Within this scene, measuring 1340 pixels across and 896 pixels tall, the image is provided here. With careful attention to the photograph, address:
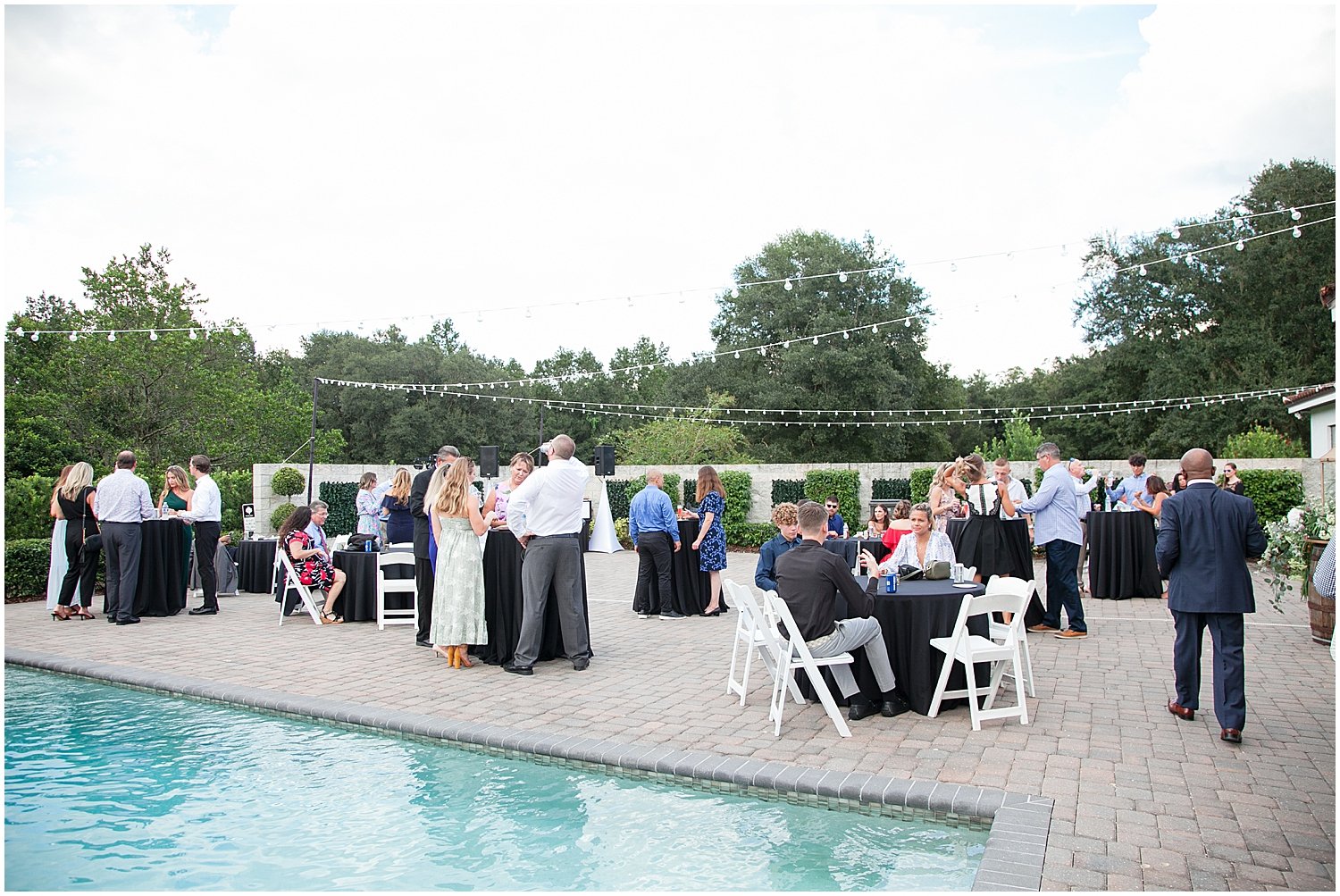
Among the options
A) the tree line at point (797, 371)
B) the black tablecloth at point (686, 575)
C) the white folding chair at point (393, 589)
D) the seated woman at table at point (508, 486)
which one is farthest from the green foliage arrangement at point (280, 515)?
the seated woman at table at point (508, 486)

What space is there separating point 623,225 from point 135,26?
13.2 meters

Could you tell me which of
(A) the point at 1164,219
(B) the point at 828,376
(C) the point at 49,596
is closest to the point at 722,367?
(B) the point at 828,376

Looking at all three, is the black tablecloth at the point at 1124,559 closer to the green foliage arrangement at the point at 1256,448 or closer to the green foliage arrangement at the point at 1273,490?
the green foliage arrangement at the point at 1273,490

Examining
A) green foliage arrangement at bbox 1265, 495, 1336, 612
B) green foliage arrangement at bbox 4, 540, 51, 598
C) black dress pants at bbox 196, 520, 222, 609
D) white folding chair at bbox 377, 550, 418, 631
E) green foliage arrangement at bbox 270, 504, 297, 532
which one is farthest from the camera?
green foliage arrangement at bbox 270, 504, 297, 532

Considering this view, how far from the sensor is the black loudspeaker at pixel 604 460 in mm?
20094

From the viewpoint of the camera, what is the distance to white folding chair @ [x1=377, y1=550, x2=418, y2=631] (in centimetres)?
897

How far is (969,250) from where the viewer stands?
569 inches

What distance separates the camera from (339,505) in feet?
74.6

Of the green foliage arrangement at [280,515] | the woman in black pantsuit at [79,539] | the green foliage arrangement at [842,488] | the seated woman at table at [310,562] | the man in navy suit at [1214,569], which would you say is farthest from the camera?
the green foliage arrangement at [842,488]

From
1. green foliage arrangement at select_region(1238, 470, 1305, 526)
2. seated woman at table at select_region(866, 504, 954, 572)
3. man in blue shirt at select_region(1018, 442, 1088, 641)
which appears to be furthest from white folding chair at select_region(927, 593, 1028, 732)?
green foliage arrangement at select_region(1238, 470, 1305, 526)

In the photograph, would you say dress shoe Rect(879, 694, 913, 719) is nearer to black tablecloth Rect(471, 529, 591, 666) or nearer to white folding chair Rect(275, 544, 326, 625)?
black tablecloth Rect(471, 529, 591, 666)

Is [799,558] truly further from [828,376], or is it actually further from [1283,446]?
[828,376]

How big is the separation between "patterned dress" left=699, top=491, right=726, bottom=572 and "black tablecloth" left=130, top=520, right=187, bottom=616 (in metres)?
5.63

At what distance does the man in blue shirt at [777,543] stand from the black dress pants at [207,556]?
21.3 feet
